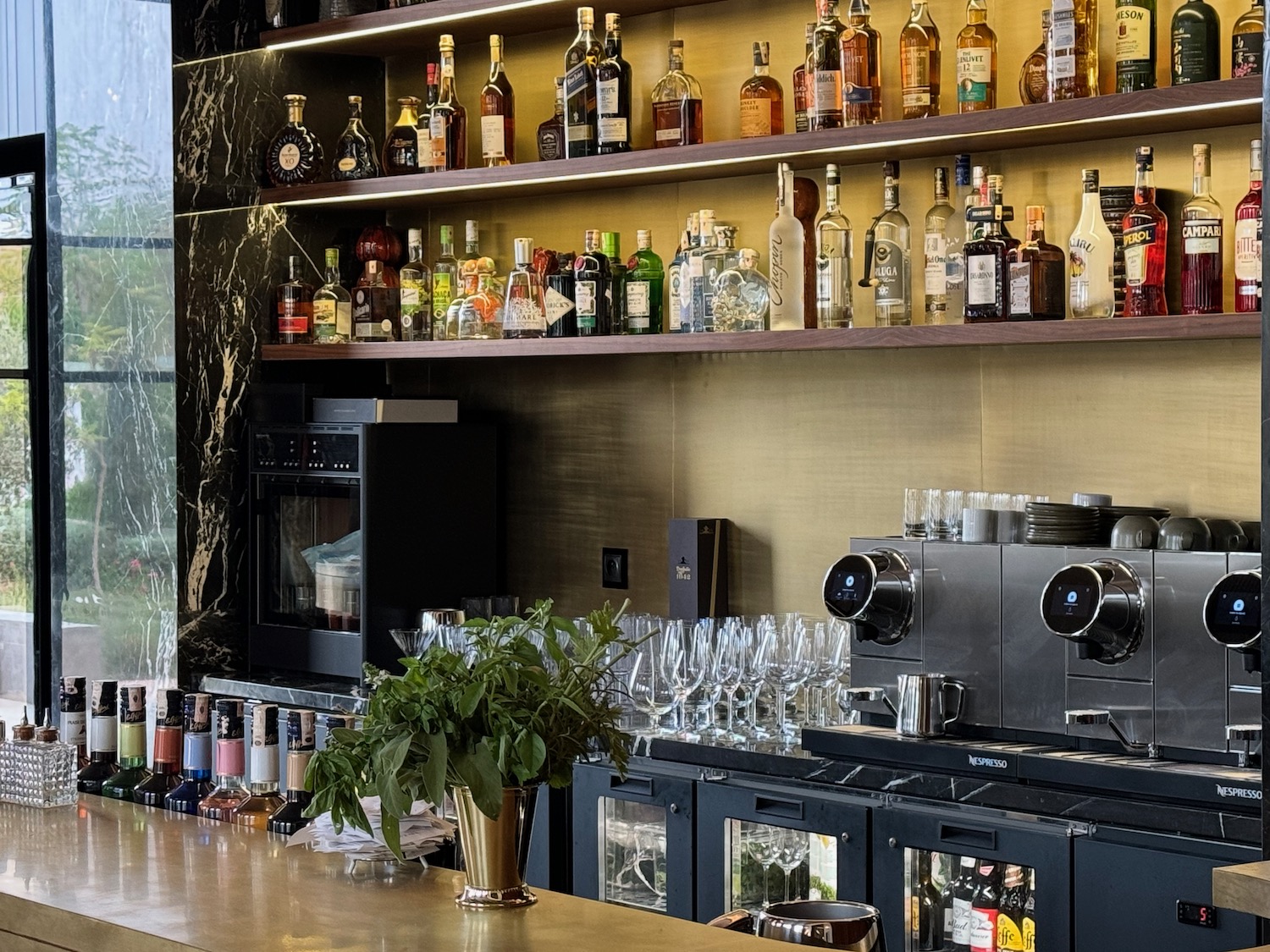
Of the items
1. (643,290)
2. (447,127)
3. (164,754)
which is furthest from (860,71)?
(164,754)

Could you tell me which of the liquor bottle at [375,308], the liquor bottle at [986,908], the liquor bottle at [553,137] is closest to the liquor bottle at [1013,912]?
the liquor bottle at [986,908]

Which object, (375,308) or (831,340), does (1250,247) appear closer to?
(831,340)

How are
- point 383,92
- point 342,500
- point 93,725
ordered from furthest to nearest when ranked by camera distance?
point 383,92 → point 342,500 → point 93,725

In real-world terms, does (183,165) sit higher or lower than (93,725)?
higher

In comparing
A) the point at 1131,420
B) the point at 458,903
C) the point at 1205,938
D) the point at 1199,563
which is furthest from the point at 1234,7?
the point at 458,903

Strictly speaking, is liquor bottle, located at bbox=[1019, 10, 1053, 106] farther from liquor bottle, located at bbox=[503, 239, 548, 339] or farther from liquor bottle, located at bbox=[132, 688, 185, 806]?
liquor bottle, located at bbox=[132, 688, 185, 806]

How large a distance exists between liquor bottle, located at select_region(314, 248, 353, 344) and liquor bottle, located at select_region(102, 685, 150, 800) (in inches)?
89.7

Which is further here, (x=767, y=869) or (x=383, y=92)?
(x=383, y=92)

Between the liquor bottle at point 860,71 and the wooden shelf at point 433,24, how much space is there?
680 mm

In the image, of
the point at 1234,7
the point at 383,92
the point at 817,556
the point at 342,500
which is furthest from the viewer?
the point at 383,92

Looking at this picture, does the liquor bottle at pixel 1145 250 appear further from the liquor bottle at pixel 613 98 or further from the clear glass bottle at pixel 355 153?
the clear glass bottle at pixel 355 153

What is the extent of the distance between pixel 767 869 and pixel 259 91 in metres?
2.72

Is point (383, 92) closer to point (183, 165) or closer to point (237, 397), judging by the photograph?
point (183, 165)

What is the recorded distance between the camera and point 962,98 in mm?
3748
